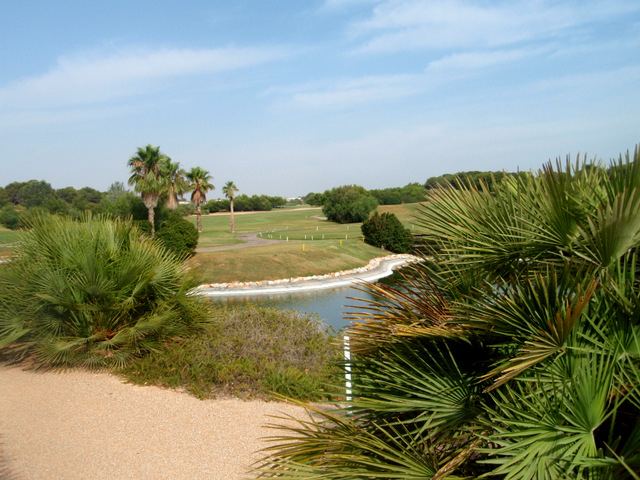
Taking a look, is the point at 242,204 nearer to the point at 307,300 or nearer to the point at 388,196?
the point at 388,196

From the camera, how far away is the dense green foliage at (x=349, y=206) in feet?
285

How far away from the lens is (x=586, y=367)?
2.76 metres

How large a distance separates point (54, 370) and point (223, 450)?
4.59m

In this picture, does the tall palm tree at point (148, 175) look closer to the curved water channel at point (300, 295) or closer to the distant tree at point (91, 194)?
the curved water channel at point (300, 295)

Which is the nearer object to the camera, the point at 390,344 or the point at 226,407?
the point at 390,344

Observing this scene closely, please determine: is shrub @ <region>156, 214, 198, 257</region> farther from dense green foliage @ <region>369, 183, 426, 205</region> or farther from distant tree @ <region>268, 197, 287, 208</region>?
distant tree @ <region>268, 197, 287, 208</region>

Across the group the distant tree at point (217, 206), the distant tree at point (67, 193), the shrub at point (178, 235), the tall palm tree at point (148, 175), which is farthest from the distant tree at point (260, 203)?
the shrub at point (178, 235)

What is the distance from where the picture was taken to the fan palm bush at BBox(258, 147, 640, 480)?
2.69 metres

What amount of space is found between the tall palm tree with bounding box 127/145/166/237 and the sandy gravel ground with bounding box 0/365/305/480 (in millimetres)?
39317

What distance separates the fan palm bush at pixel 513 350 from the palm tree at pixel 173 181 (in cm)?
4725

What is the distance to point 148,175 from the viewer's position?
4616 centimetres

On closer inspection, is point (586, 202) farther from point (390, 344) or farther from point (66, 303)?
point (66, 303)

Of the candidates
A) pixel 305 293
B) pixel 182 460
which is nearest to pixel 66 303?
pixel 182 460

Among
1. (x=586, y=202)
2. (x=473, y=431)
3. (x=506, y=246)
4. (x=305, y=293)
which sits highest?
(x=586, y=202)
